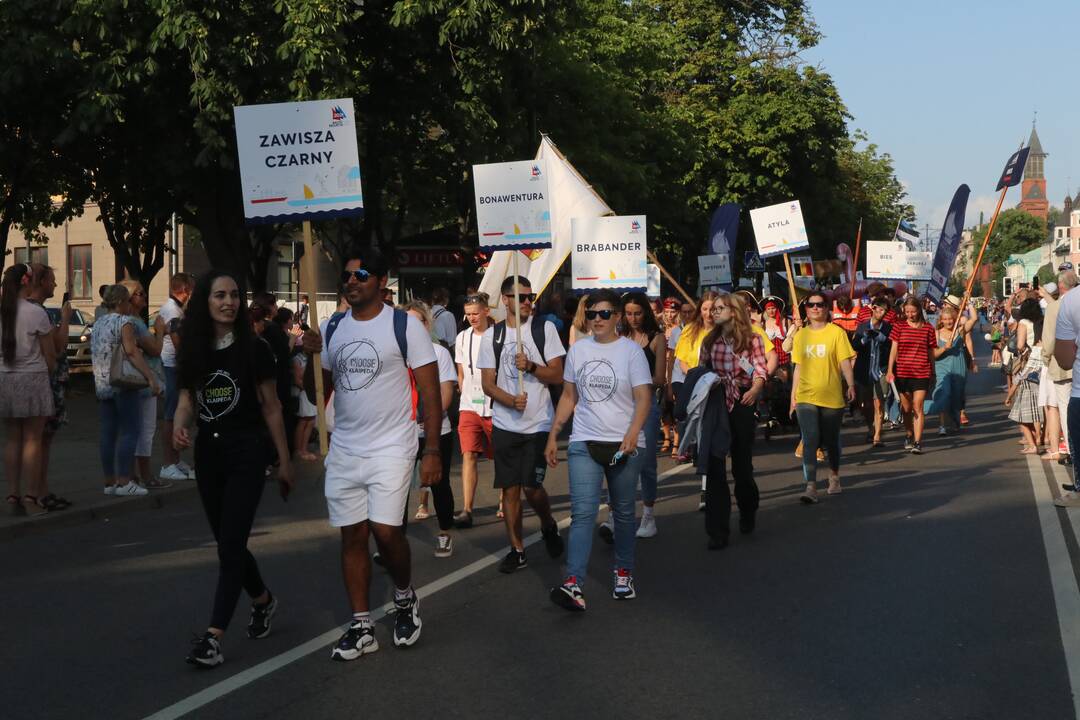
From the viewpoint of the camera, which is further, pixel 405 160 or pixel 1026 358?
pixel 405 160

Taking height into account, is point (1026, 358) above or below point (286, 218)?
below

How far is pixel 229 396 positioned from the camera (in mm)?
6203

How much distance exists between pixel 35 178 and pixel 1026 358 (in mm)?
18592

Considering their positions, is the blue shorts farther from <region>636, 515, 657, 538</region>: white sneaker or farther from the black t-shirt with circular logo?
the black t-shirt with circular logo

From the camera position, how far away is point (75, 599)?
773cm

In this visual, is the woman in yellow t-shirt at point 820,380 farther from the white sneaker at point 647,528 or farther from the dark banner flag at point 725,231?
the dark banner flag at point 725,231

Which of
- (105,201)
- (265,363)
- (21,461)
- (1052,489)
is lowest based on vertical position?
(1052,489)

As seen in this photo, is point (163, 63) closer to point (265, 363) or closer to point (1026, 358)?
point (1026, 358)

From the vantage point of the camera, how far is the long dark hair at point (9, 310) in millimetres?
10234

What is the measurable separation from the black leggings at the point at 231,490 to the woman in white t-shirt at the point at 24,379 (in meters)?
4.71

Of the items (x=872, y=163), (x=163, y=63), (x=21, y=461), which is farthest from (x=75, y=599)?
(x=872, y=163)

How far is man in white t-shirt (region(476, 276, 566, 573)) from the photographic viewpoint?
8.45 meters

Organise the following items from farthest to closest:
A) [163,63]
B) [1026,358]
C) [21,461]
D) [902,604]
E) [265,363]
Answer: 1. [163,63]
2. [1026,358]
3. [21,461]
4. [902,604]
5. [265,363]

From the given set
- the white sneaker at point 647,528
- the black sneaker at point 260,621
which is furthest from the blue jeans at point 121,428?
the black sneaker at point 260,621
